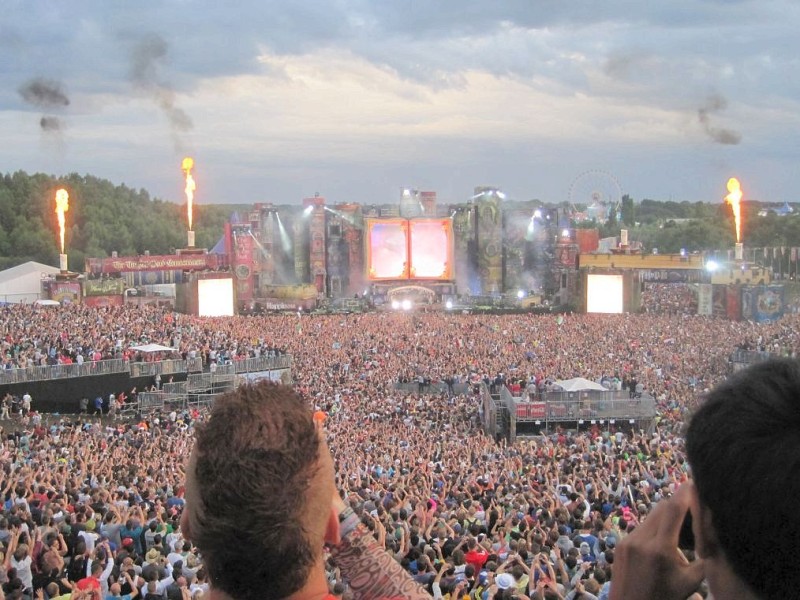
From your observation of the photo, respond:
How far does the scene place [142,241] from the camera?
9394 cm

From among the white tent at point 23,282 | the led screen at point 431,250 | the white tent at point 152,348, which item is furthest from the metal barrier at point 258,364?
the led screen at point 431,250

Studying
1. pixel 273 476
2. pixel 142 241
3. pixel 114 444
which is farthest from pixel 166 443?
pixel 142 241

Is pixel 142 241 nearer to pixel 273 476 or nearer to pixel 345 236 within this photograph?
pixel 345 236

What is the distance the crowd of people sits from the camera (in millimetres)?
7891

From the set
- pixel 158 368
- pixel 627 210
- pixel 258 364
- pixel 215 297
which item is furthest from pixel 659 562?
pixel 627 210

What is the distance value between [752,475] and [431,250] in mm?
65573

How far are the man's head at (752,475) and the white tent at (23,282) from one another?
6293cm

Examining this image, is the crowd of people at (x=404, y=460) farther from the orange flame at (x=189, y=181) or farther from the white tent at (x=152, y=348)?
the orange flame at (x=189, y=181)

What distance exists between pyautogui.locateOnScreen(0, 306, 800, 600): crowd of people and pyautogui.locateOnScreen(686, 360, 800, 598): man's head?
22cm

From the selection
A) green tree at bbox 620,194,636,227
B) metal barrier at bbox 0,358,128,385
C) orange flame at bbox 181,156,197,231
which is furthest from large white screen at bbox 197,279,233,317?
green tree at bbox 620,194,636,227

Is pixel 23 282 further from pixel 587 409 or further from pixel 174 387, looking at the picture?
pixel 587 409

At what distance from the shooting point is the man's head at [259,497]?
6.49 ft

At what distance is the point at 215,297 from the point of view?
5669 centimetres

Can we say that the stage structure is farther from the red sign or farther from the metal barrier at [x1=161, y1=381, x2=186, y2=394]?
the metal barrier at [x1=161, y1=381, x2=186, y2=394]
